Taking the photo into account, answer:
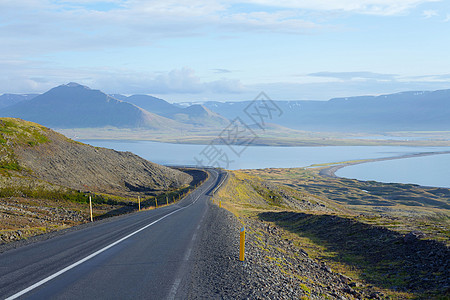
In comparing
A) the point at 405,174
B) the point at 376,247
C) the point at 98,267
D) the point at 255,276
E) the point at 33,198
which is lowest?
the point at 405,174

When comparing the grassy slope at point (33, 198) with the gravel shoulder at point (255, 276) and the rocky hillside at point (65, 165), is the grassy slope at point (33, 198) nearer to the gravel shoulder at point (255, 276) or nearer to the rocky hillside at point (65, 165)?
the rocky hillside at point (65, 165)

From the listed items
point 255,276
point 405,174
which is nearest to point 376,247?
point 255,276

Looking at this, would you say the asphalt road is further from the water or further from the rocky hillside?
the water

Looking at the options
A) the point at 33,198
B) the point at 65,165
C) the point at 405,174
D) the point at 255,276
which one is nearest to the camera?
the point at 255,276

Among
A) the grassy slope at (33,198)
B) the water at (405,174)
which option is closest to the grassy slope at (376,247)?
the grassy slope at (33,198)

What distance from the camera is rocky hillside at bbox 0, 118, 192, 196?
47.2 m

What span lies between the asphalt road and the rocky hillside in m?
29.1

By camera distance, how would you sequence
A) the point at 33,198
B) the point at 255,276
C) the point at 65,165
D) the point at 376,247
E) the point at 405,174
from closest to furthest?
the point at 255,276, the point at 376,247, the point at 33,198, the point at 65,165, the point at 405,174

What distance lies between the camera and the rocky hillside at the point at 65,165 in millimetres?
47219

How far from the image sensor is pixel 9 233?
16.3 m

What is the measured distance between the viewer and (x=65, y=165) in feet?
180

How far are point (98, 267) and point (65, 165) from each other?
49365 millimetres

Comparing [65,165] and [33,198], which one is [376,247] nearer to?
[33,198]

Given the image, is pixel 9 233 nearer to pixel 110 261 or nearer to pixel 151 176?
pixel 110 261
